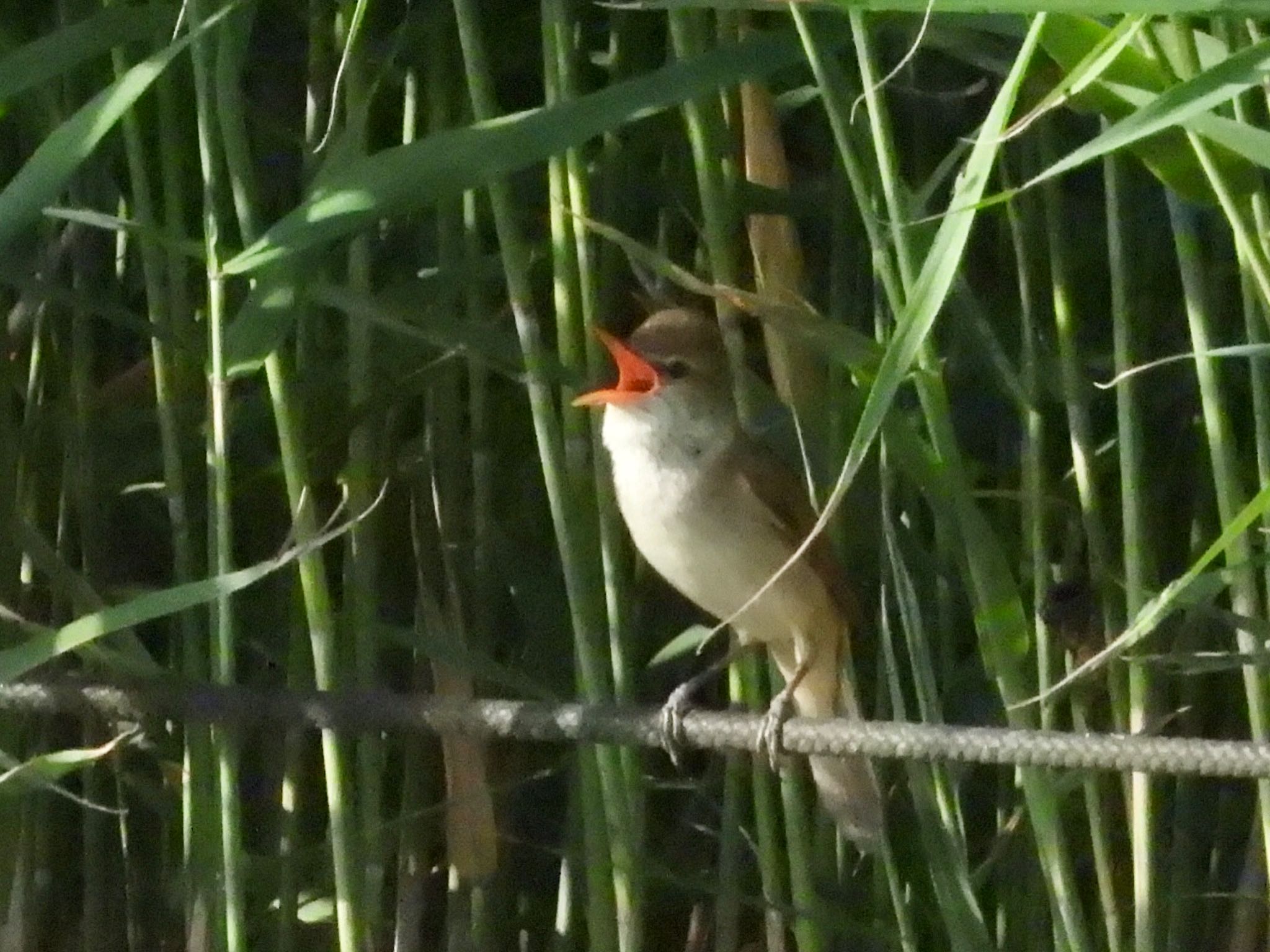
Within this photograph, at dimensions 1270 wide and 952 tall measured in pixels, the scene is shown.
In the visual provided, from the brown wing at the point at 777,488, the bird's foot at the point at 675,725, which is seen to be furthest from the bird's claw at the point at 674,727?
the brown wing at the point at 777,488

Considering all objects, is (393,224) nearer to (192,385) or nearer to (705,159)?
(192,385)

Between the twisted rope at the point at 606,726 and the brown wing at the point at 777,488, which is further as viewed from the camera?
the brown wing at the point at 777,488

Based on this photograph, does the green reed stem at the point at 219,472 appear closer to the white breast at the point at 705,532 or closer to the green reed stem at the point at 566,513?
the green reed stem at the point at 566,513

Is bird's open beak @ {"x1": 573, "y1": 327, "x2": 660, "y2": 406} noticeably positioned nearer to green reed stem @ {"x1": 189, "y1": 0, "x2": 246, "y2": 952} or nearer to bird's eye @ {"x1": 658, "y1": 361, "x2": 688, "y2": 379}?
bird's eye @ {"x1": 658, "y1": 361, "x2": 688, "y2": 379}

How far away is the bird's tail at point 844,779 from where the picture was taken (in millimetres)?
1003

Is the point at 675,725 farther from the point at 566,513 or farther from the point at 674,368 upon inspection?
the point at 674,368

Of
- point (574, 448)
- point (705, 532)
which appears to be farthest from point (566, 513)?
point (705, 532)

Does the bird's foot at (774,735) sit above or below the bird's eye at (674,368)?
below

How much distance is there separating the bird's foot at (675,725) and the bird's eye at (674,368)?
0.68 ft

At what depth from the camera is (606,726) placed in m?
0.80

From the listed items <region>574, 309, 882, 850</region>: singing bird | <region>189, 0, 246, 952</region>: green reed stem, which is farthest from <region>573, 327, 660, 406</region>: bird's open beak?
<region>189, 0, 246, 952</region>: green reed stem

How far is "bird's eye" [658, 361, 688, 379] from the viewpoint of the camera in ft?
3.68

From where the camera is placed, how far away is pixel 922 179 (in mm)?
1075

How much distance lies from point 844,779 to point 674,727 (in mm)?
224
